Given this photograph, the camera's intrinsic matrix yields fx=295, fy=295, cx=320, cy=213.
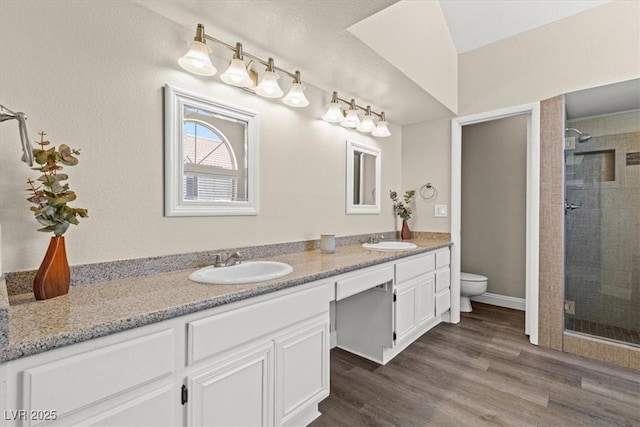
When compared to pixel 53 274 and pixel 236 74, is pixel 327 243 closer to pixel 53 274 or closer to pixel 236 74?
pixel 236 74

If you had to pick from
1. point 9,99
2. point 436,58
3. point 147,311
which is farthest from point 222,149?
point 436,58

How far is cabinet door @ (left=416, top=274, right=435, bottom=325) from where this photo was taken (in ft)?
7.68

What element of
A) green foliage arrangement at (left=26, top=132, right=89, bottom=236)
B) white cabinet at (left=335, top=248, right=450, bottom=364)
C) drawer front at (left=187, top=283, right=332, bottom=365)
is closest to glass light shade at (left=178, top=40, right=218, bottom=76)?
green foliage arrangement at (left=26, top=132, right=89, bottom=236)

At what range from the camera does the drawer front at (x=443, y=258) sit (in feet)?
8.59

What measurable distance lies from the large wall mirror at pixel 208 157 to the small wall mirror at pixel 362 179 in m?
0.96

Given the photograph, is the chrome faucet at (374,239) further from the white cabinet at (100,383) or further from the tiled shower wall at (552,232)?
the white cabinet at (100,383)

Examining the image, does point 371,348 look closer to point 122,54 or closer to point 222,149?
point 222,149

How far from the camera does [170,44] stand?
147 centimetres

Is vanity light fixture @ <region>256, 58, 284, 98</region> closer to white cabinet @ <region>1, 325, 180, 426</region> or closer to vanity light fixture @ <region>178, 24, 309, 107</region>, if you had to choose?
vanity light fixture @ <region>178, 24, 309, 107</region>

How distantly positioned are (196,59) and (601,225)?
3.15m

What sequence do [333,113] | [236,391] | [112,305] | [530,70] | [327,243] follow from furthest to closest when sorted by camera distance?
1. [530,70]
2. [333,113]
3. [327,243]
4. [236,391]
5. [112,305]

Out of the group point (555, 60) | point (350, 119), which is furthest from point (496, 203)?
point (350, 119)

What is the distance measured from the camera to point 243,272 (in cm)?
157

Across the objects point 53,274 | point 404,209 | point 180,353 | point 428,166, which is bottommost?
point 180,353
